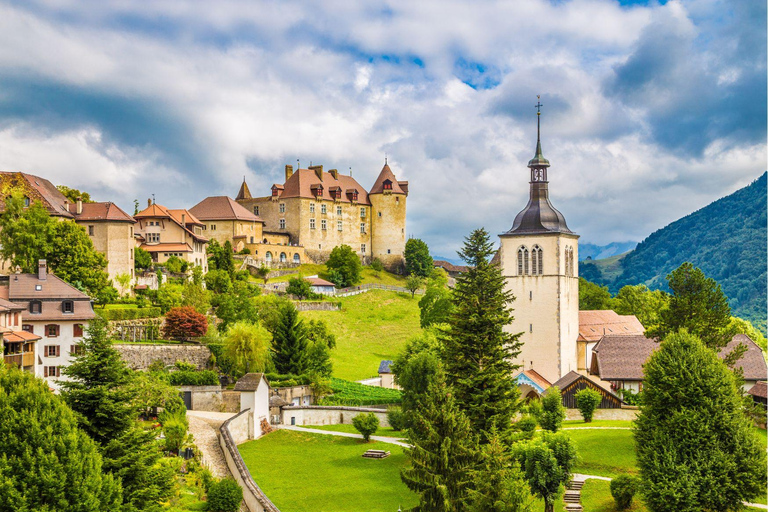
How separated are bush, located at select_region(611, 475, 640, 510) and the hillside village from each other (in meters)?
0.21

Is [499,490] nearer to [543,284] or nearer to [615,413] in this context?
[615,413]

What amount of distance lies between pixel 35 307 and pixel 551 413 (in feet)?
97.3

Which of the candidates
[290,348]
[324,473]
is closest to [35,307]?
[290,348]

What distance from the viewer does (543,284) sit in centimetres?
6050

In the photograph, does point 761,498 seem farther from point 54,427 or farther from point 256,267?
point 256,267

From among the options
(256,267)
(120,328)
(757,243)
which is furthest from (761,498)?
(757,243)

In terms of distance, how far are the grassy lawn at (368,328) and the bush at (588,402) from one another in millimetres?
21178

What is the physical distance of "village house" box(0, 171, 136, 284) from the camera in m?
64.5

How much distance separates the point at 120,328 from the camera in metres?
56.2

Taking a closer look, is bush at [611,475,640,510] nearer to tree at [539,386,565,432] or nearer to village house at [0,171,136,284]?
tree at [539,386,565,432]

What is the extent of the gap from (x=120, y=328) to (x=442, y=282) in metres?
42.4

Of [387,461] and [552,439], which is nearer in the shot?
[552,439]

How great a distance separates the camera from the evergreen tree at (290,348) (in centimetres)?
5547

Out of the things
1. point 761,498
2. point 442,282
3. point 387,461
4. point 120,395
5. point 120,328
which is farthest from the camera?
point 442,282
